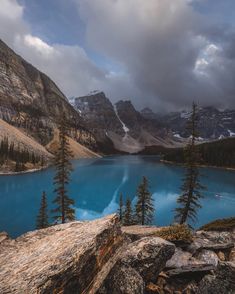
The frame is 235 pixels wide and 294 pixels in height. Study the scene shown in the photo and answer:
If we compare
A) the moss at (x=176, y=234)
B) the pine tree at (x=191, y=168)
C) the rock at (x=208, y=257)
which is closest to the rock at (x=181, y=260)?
the rock at (x=208, y=257)

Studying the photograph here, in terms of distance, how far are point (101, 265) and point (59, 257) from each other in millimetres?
1868

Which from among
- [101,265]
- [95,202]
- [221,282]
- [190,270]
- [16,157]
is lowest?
[95,202]

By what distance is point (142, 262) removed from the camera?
10.2 m

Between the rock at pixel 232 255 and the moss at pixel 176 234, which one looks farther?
the moss at pixel 176 234

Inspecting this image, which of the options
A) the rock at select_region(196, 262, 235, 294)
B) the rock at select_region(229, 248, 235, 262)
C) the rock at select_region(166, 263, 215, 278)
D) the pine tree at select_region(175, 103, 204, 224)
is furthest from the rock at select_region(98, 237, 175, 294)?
the pine tree at select_region(175, 103, 204, 224)

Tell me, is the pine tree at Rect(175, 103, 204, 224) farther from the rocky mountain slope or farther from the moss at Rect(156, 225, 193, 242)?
the rocky mountain slope

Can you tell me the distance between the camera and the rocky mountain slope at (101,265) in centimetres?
785

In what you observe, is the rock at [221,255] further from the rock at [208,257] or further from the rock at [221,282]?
the rock at [221,282]

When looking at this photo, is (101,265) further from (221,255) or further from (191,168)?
(191,168)

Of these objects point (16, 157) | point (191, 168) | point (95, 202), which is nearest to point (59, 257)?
point (191, 168)

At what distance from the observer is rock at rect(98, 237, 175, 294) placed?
9391mm

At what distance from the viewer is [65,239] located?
32.9 feet

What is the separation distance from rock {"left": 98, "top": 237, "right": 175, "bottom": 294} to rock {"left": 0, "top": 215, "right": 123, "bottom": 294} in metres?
0.56

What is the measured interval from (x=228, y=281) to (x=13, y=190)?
9633 cm
